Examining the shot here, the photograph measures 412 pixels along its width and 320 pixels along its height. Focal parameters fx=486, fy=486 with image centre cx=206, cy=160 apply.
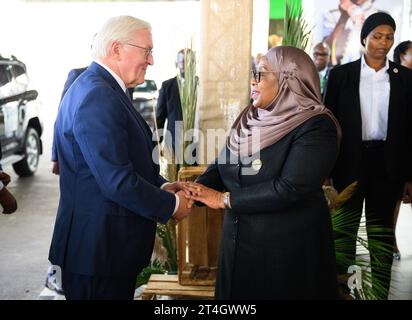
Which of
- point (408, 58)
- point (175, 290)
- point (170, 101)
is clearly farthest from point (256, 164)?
point (408, 58)

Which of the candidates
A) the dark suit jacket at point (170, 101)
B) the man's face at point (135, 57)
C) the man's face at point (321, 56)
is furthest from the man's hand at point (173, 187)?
the man's face at point (321, 56)

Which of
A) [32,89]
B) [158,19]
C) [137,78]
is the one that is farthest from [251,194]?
[158,19]

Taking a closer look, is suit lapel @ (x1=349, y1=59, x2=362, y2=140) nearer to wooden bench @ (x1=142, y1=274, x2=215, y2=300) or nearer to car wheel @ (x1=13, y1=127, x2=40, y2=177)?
wooden bench @ (x1=142, y1=274, x2=215, y2=300)

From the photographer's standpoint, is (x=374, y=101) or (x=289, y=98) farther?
(x=374, y=101)

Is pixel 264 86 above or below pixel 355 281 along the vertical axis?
above

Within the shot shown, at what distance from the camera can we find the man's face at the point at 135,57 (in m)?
1.92

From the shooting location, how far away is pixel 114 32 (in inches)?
74.4

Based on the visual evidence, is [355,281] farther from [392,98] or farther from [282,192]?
[282,192]

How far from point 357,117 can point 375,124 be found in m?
0.15

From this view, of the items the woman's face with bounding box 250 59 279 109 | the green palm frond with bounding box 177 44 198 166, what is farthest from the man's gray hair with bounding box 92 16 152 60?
the green palm frond with bounding box 177 44 198 166

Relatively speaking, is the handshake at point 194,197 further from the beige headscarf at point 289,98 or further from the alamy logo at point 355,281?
the alamy logo at point 355,281

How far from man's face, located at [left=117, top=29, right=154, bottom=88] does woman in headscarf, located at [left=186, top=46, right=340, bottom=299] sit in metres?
0.46

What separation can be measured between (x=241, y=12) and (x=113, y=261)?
1.80 m

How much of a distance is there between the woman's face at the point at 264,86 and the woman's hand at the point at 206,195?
1.35 feet
